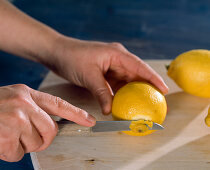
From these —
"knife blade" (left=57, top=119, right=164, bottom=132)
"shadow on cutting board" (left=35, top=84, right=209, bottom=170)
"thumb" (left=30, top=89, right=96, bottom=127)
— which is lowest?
"shadow on cutting board" (left=35, top=84, right=209, bottom=170)

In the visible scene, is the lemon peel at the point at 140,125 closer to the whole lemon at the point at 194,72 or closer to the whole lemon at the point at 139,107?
the whole lemon at the point at 139,107

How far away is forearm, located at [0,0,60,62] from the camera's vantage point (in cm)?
147

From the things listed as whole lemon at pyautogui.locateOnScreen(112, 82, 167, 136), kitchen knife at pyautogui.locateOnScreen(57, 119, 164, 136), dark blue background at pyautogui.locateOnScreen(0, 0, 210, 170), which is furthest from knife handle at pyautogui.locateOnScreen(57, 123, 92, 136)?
dark blue background at pyautogui.locateOnScreen(0, 0, 210, 170)

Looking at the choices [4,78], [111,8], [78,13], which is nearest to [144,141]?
[4,78]

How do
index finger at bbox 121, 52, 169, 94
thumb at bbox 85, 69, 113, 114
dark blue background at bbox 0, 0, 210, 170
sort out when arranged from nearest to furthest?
thumb at bbox 85, 69, 113, 114 < index finger at bbox 121, 52, 169, 94 < dark blue background at bbox 0, 0, 210, 170

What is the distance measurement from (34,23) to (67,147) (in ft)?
2.58

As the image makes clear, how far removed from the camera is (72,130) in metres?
1.04

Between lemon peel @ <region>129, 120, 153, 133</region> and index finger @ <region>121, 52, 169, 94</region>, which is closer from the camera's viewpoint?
lemon peel @ <region>129, 120, 153, 133</region>

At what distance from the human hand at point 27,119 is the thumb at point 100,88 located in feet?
0.58

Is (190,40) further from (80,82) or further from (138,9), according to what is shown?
(80,82)

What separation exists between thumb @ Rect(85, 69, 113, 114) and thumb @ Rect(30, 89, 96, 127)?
6.8 inches

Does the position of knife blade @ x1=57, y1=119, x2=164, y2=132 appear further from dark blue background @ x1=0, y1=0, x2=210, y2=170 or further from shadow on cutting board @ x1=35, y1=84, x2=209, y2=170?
dark blue background @ x1=0, y1=0, x2=210, y2=170

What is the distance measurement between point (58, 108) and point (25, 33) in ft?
2.29

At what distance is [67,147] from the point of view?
1059mm
